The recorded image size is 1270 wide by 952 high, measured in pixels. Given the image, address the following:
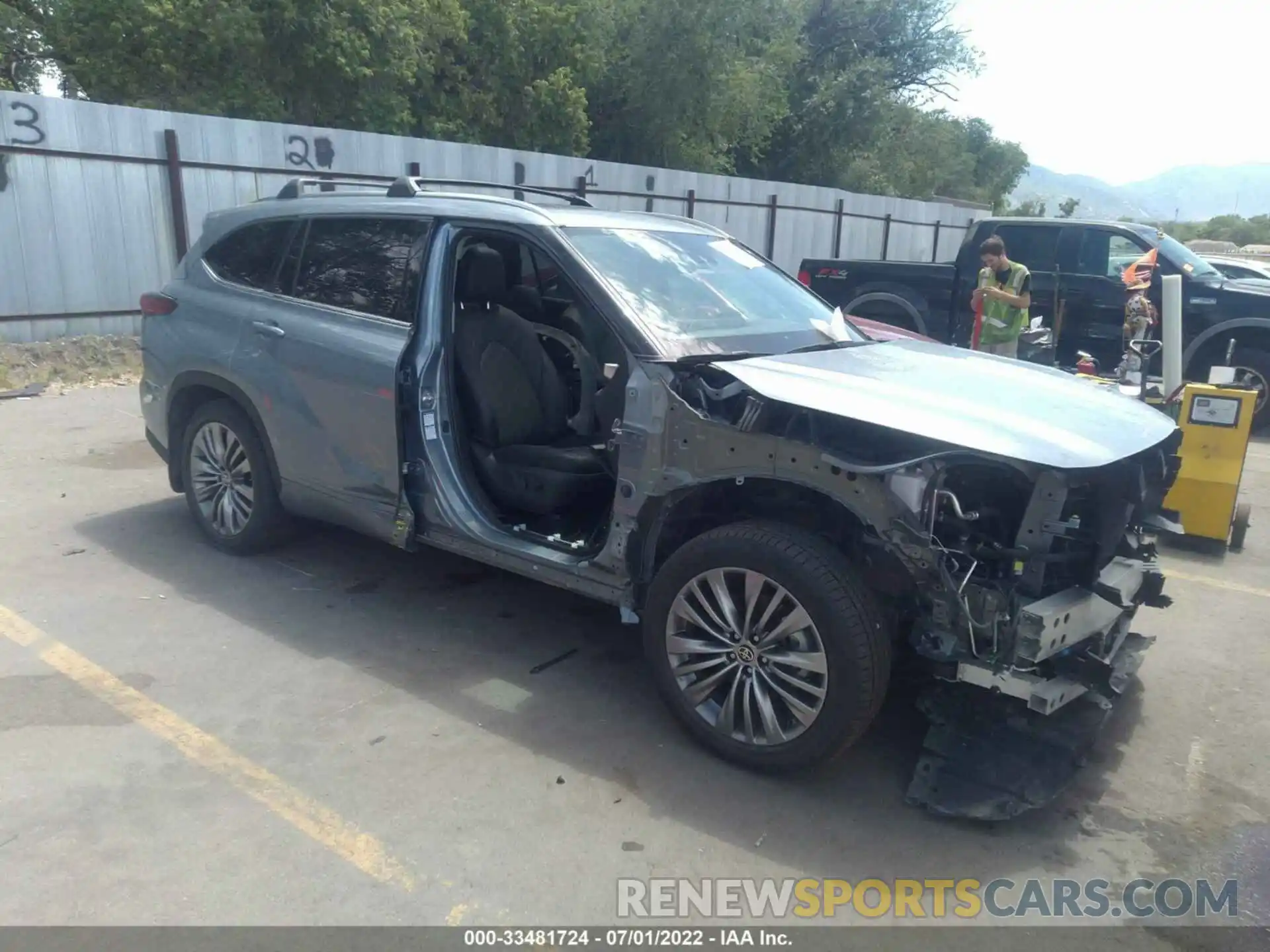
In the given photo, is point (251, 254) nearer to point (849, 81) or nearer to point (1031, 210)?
point (849, 81)

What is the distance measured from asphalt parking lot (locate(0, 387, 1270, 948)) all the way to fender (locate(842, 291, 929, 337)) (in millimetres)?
6236

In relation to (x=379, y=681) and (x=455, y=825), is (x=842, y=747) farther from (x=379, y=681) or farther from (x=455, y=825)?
(x=379, y=681)

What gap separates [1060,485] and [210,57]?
690 inches

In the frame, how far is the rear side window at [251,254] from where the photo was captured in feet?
16.6

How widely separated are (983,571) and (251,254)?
156 inches

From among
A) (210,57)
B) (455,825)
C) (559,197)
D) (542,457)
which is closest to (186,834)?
(455,825)

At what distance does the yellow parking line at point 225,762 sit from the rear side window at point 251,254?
Result: 1975mm

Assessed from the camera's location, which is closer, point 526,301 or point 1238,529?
point 526,301

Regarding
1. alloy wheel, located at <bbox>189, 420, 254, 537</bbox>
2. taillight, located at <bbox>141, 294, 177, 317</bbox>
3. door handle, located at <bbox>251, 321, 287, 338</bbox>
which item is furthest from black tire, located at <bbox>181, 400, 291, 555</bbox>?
taillight, located at <bbox>141, 294, 177, 317</bbox>

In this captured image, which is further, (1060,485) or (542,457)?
(542,457)

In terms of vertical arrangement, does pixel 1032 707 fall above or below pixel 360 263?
below

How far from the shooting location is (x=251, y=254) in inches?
204

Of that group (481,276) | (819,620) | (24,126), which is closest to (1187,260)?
(481,276)

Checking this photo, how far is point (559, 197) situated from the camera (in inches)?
205
